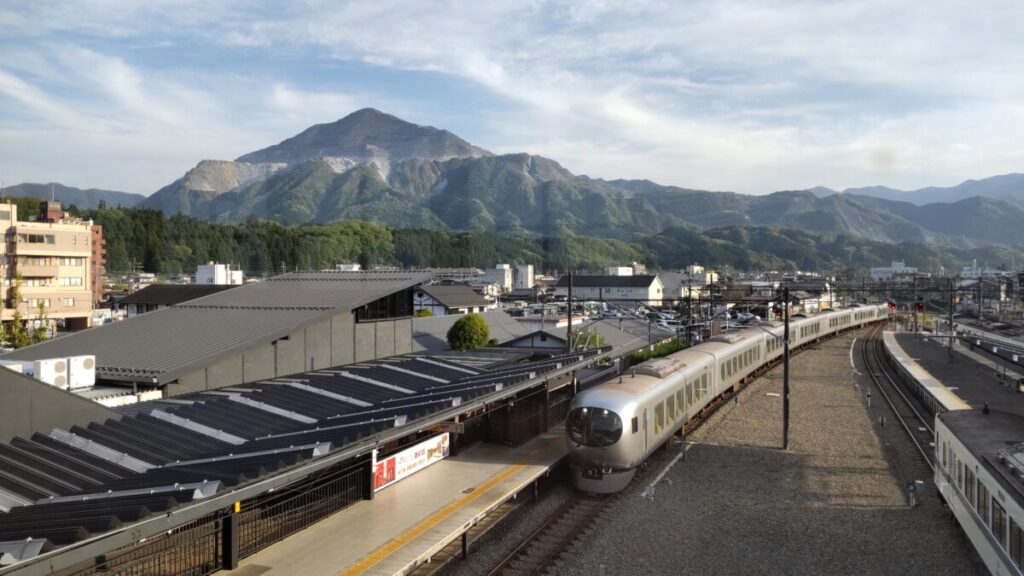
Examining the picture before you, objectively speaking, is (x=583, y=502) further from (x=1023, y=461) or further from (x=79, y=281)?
(x=79, y=281)

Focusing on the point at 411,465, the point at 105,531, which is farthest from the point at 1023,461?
the point at 105,531

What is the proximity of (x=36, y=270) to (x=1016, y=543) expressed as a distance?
47.7 m

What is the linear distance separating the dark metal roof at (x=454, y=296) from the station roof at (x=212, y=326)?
1139 inches

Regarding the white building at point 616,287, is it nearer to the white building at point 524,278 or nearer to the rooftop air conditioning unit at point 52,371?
the white building at point 524,278

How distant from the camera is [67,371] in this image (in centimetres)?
1252

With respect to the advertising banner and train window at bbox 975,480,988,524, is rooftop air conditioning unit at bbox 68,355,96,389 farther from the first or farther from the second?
train window at bbox 975,480,988,524

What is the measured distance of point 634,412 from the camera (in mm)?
13969

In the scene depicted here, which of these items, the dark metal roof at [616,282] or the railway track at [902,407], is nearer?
the railway track at [902,407]

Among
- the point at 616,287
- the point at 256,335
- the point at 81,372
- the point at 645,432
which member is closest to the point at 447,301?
the point at 616,287

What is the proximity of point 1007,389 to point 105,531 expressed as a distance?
94.8 ft

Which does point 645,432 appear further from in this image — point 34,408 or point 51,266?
point 51,266

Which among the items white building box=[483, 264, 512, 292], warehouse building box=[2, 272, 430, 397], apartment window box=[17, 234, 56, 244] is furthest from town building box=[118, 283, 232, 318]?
white building box=[483, 264, 512, 292]

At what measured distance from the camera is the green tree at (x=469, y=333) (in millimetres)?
32094

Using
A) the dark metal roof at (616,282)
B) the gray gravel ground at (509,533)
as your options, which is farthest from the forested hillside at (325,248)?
the gray gravel ground at (509,533)
